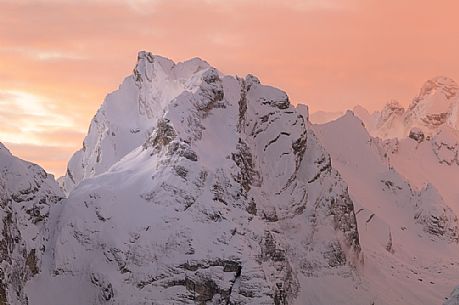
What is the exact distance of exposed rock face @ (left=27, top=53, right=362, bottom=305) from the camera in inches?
4572

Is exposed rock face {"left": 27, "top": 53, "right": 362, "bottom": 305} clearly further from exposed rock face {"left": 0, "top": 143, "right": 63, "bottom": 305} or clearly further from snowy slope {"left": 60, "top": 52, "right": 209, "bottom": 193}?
exposed rock face {"left": 0, "top": 143, "right": 63, "bottom": 305}

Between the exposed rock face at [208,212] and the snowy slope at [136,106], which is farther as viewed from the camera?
the snowy slope at [136,106]

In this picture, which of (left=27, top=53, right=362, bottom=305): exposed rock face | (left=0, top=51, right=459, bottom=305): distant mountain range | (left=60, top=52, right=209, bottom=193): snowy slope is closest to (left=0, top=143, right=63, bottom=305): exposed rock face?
(left=0, top=51, right=459, bottom=305): distant mountain range

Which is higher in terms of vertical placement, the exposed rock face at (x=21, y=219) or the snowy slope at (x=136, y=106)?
the snowy slope at (x=136, y=106)

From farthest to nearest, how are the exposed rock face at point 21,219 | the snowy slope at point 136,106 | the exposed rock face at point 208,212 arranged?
1. the snowy slope at point 136,106
2. the exposed rock face at point 208,212
3. the exposed rock face at point 21,219

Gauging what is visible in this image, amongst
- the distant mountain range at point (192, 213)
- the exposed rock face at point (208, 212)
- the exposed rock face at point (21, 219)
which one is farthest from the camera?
the exposed rock face at point (208, 212)

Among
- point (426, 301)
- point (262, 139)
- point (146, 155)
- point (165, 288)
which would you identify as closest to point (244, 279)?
point (165, 288)

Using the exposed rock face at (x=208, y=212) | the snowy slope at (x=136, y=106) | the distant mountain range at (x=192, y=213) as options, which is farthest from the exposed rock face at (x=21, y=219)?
the snowy slope at (x=136, y=106)

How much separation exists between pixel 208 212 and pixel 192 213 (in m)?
2.24

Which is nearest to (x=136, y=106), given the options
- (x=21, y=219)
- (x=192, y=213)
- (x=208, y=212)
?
(x=192, y=213)

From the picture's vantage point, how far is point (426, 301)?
16025 centimetres

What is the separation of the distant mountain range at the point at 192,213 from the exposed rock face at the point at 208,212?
201mm

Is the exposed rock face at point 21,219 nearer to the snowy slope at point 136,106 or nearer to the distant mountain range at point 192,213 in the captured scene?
the distant mountain range at point 192,213

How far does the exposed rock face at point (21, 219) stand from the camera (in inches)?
4181
